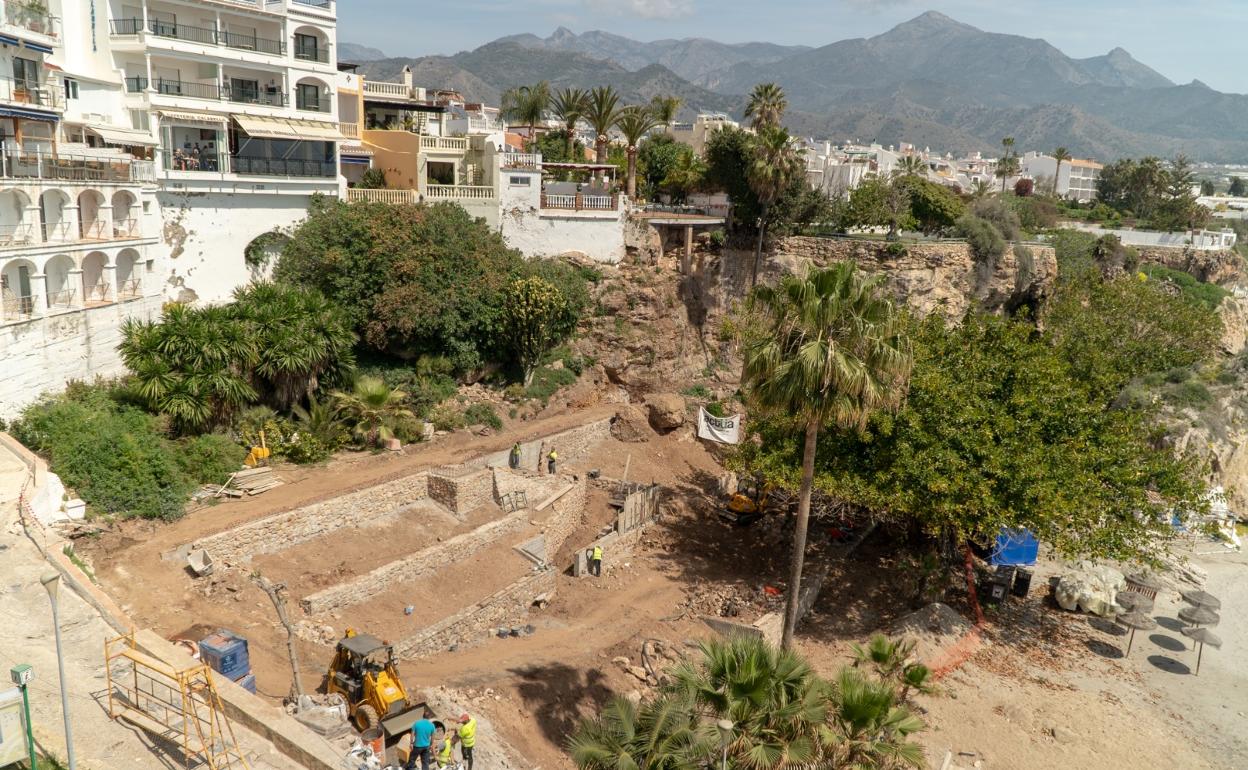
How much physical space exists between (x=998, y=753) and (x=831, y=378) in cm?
899

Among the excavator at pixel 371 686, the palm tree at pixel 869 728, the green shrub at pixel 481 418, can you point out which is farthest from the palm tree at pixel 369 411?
the palm tree at pixel 869 728

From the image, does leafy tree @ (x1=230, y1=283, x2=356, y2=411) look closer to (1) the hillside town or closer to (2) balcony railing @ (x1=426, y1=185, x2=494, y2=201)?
(1) the hillside town

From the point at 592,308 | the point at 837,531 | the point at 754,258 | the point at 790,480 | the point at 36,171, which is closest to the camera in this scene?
the point at 790,480

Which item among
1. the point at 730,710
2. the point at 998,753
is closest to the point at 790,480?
the point at 998,753

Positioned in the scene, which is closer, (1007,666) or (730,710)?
(730,710)

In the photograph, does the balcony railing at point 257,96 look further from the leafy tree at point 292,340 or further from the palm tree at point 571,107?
the palm tree at point 571,107

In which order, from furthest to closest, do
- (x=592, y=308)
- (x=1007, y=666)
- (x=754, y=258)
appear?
(x=754, y=258)
(x=592, y=308)
(x=1007, y=666)

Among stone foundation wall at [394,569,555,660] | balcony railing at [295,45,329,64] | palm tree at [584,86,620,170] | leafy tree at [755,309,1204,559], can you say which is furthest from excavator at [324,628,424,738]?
palm tree at [584,86,620,170]

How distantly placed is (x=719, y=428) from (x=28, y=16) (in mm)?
27817

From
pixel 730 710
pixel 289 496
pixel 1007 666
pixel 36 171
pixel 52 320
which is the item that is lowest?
pixel 1007 666

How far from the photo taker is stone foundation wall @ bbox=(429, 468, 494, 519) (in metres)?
26.6

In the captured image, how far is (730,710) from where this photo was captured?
11992mm

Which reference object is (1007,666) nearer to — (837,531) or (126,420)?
(837,531)

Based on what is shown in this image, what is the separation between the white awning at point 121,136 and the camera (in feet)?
92.9
